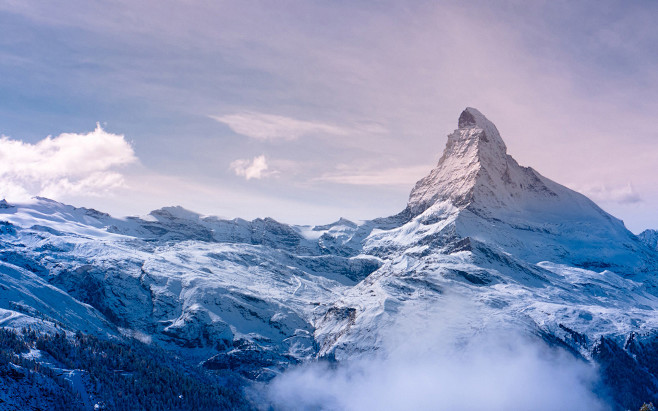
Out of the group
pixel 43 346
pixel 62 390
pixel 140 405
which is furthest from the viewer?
pixel 43 346

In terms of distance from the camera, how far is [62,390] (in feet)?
563

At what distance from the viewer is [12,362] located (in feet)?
568

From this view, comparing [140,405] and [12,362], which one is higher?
[12,362]

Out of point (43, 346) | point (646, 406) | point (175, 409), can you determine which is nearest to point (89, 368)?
point (43, 346)

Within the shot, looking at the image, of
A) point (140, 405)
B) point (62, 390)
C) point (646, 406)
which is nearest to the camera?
point (646, 406)

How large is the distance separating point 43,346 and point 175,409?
59.3m

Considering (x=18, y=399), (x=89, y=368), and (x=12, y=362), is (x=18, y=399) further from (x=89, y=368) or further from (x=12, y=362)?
(x=89, y=368)

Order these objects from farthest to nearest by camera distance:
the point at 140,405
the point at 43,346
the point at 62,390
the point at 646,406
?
the point at 43,346, the point at 140,405, the point at 62,390, the point at 646,406

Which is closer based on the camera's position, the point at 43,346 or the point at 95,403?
the point at 95,403

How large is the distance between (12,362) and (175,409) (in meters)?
60.9

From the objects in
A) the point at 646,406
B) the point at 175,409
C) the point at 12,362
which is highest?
the point at 646,406

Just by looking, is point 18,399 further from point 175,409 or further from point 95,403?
point 175,409

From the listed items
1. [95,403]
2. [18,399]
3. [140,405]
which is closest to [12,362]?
[18,399]

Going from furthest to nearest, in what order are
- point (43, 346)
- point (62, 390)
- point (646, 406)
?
point (43, 346) < point (62, 390) < point (646, 406)
